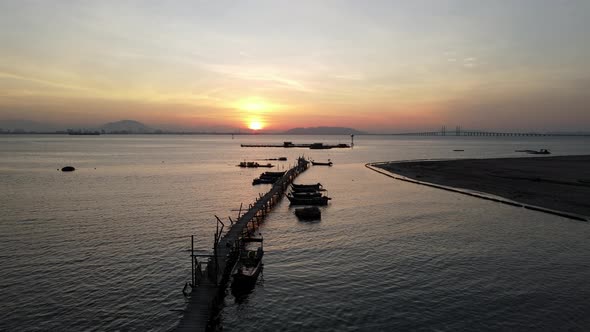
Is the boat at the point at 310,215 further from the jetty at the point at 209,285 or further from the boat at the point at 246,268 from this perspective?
the boat at the point at 246,268

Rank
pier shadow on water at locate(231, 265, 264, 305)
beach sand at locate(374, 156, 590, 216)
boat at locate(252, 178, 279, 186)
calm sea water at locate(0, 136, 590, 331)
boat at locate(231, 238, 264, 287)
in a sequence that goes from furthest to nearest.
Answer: boat at locate(252, 178, 279, 186) < beach sand at locate(374, 156, 590, 216) < boat at locate(231, 238, 264, 287) < pier shadow on water at locate(231, 265, 264, 305) < calm sea water at locate(0, 136, 590, 331)

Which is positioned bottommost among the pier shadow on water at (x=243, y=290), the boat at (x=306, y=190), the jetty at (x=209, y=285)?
the pier shadow on water at (x=243, y=290)

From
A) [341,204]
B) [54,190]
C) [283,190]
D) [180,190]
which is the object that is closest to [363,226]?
[341,204]

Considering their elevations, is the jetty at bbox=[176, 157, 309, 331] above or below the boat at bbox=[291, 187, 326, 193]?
below

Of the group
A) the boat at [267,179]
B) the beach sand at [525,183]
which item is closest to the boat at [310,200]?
the boat at [267,179]

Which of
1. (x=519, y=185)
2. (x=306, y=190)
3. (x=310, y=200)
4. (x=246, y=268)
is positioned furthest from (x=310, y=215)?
(x=519, y=185)

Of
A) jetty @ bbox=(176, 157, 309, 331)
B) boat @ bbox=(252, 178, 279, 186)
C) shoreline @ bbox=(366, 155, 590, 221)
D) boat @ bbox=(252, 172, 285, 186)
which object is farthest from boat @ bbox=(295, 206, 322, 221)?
boat @ bbox=(252, 172, 285, 186)

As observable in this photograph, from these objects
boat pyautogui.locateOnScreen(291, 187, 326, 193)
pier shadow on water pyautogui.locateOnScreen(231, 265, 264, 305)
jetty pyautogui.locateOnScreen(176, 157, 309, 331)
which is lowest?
pier shadow on water pyautogui.locateOnScreen(231, 265, 264, 305)

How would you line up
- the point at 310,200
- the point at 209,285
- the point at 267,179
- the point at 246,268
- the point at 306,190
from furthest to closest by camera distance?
1. the point at 267,179
2. the point at 306,190
3. the point at 310,200
4. the point at 246,268
5. the point at 209,285

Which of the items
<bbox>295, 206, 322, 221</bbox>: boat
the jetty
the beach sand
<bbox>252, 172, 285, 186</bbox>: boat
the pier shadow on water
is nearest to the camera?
the jetty

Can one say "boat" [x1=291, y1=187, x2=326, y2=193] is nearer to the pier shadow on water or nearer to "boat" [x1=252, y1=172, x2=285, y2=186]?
"boat" [x1=252, y1=172, x2=285, y2=186]

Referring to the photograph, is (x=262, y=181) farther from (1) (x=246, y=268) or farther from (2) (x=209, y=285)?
(2) (x=209, y=285)

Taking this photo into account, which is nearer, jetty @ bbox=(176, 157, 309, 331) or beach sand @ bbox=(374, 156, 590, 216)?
jetty @ bbox=(176, 157, 309, 331)
